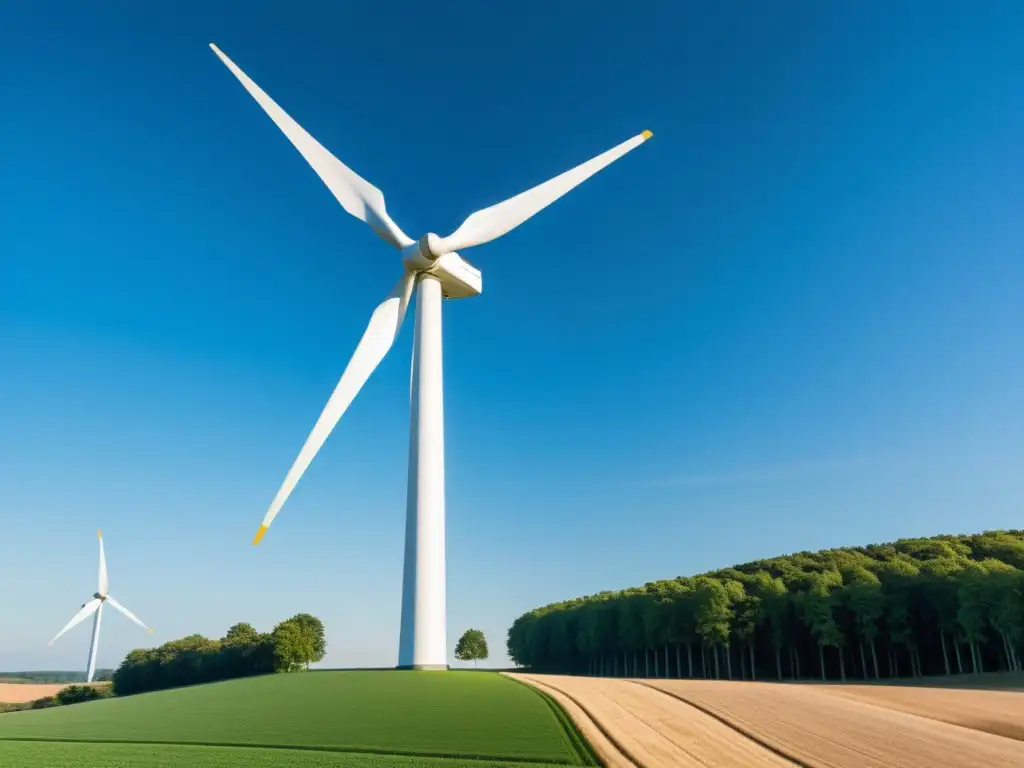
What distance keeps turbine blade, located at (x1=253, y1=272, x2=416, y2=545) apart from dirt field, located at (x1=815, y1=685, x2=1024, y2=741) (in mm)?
40541

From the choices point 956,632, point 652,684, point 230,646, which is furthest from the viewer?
point 230,646

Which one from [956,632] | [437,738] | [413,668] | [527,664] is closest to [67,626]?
[527,664]

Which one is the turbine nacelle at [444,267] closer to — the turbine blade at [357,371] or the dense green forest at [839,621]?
the turbine blade at [357,371]

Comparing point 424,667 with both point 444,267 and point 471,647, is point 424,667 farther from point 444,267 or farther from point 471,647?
point 471,647

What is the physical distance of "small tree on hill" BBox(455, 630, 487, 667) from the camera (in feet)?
609

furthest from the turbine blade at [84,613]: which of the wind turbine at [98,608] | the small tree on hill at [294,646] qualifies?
the small tree on hill at [294,646]

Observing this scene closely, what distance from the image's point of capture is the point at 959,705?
47.8 m

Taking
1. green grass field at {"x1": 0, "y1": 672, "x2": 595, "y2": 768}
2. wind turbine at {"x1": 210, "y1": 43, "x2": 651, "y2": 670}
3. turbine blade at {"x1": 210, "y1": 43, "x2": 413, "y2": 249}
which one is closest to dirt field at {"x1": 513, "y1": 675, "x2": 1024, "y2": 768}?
green grass field at {"x1": 0, "y1": 672, "x2": 595, "y2": 768}

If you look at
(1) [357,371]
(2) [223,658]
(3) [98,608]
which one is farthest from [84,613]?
(1) [357,371]

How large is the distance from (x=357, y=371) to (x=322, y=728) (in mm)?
25723

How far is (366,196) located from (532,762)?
4500 cm

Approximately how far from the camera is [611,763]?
27734mm

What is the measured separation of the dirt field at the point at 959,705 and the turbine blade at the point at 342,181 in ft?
158

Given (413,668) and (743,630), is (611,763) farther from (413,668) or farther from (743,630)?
(743,630)
